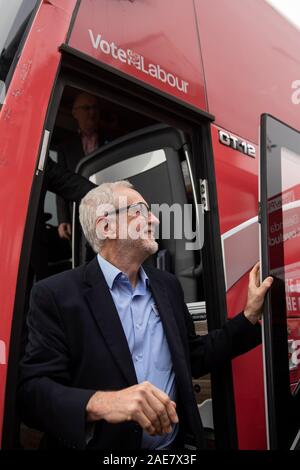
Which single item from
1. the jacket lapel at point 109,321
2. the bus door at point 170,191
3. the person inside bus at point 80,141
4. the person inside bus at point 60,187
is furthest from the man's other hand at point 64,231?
the jacket lapel at point 109,321

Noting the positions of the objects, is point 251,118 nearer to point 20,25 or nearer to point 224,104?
point 224,104

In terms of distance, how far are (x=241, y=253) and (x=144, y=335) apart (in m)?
0.61

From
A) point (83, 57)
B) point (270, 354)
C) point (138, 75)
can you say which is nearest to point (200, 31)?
point (138, 75)

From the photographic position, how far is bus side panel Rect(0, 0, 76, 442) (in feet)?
3.96

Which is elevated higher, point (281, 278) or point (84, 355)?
point (281, 278)

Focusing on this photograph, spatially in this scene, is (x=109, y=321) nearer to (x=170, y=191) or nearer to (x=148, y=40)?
(x=148, y=40)

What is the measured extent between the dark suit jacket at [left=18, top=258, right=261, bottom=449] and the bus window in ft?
2.47

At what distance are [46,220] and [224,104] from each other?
164cm

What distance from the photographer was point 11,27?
141 centimetres

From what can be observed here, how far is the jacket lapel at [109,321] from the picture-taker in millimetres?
1422

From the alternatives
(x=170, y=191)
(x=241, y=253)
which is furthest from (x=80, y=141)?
(x=241, y=253)

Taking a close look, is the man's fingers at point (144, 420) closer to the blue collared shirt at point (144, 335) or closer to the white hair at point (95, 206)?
the blue collared shirt at point (144, 335)

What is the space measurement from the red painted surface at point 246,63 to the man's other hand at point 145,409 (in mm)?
1296

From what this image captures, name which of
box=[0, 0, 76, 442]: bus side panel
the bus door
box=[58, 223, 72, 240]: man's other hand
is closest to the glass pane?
the bus door
